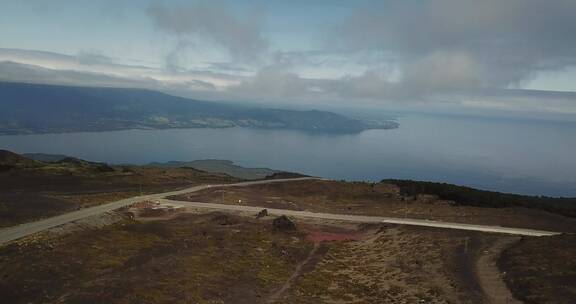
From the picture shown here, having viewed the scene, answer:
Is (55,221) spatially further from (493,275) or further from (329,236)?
(493,275)

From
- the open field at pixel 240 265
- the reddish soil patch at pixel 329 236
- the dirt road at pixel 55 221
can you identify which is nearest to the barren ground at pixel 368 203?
the open field at pixel 240 265

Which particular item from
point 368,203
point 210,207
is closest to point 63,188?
point 210,207

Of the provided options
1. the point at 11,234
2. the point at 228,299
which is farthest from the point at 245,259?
the point at 11,234

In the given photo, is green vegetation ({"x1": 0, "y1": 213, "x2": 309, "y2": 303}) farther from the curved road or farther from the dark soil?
the dark soil

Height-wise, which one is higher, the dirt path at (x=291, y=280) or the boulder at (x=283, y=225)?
the boulder at (x=283, y=225)

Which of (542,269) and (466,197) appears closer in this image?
(542,269)

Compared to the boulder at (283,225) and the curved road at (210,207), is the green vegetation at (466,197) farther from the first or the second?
the boulder at (283,225)

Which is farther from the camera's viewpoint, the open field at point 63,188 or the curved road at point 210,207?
the open field at point 63,188

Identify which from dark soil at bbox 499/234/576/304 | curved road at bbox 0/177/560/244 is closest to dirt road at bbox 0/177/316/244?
curved road at bbox 0/177/560/244

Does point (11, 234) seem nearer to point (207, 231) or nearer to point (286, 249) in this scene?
point (207, 231)
